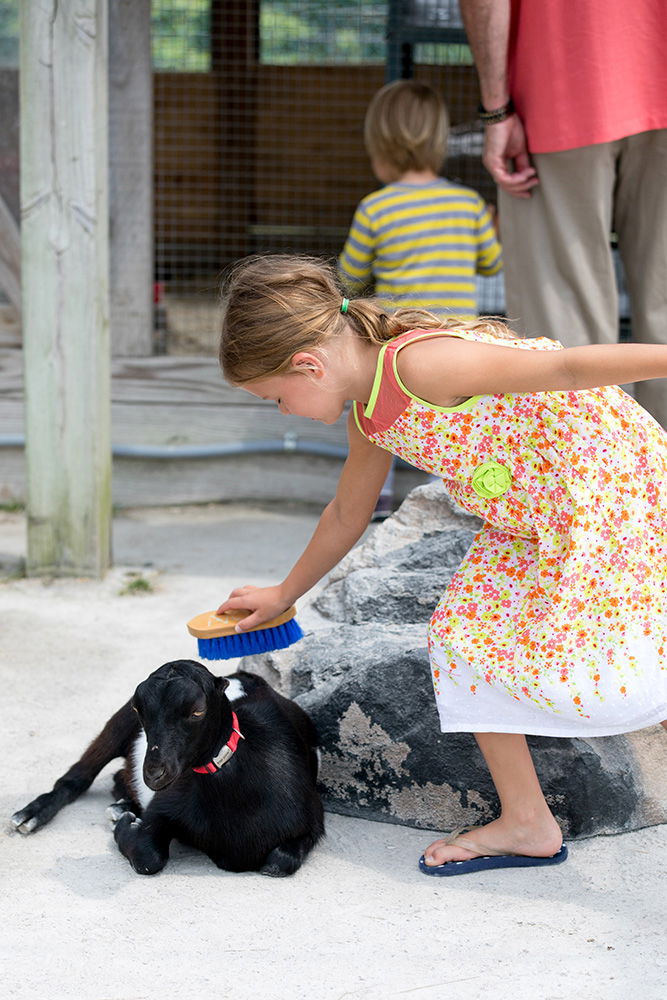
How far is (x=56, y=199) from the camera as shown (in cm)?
421

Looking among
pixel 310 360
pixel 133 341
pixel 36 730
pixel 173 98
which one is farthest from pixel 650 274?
pixel 173 98

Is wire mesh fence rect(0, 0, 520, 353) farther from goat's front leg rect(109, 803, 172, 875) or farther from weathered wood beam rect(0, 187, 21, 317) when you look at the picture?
goat's front leg rect(109, 803, 172, 875)

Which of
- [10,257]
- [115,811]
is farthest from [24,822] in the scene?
[10,257]

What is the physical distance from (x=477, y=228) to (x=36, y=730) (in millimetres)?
2846

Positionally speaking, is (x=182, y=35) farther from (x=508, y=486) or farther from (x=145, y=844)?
(x=145, y=844)

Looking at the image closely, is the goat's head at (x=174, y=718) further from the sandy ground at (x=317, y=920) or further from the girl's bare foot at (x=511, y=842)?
the girl's bare foot at (x=511, y=842)

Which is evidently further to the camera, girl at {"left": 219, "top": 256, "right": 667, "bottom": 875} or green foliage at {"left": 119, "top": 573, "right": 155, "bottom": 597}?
green foliage at {"left": 119, "top": 573, "right": 155, "bottom": 597}

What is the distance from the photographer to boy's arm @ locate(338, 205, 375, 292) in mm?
4977

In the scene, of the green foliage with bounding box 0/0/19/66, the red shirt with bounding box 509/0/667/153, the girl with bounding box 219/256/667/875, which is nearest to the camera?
the girl with bounding box 219/256/667/875

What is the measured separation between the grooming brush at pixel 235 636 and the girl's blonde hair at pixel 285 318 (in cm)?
57

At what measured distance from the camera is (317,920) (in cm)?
236

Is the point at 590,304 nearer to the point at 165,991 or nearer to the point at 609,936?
the point at 609,936

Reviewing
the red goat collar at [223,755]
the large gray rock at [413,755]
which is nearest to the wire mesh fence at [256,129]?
the large gray rock at [413,755]

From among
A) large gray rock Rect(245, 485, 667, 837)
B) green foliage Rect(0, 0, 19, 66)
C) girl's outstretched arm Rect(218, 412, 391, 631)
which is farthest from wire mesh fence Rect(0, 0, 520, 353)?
girl's outstretched arm Rect(218, 412, 391, 631)
